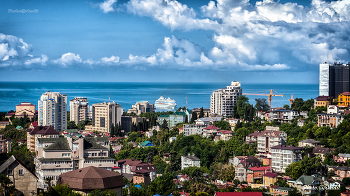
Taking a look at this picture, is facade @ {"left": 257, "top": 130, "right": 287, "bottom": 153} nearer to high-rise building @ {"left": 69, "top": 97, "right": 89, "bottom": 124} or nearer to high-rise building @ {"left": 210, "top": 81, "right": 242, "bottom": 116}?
high-rise building @ {"left": 210, "top": 81, "right": 242, "bottom": 116}

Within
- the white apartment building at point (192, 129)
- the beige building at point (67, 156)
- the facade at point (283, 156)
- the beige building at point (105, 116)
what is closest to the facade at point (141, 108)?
the beige building at point (105, 116)

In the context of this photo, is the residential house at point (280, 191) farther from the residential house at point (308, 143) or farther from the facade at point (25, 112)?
the facade at point (25, 112)

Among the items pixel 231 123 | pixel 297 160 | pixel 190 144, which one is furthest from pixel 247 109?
pixel 297 160

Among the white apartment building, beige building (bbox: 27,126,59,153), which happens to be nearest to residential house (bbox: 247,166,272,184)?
the white apartment building

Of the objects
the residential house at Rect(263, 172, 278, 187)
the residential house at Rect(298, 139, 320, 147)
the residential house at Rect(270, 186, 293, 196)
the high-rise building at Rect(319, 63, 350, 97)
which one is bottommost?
the residential house at Rect(270, 186, 293, 196)

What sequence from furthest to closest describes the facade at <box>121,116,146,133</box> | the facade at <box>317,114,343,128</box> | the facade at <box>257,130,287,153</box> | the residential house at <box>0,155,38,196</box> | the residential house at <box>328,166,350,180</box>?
the facade at <box>121,116,146,133</box>
the facade at <box>317,114,343,128</box>
the facade at <box>257,130,287,153</box>
the residential house at <box>328,166,350,180</box>
the residential house at <box>0,155,38,196</box>

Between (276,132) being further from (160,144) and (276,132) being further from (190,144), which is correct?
(160,144)
